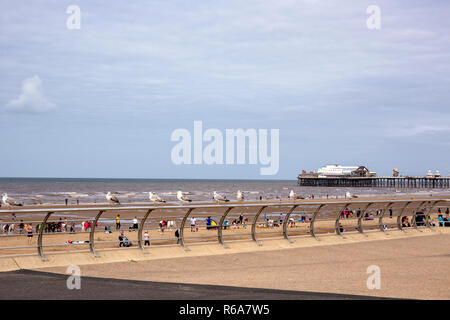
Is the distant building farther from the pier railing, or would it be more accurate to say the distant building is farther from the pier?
the pier railing

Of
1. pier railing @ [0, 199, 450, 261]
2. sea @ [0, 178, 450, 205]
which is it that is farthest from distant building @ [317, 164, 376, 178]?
pier railing @ [0, 199, 450, 261]

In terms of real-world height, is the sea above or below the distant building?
below

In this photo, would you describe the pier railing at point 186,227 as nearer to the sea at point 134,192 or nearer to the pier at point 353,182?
the sea at point 134,192

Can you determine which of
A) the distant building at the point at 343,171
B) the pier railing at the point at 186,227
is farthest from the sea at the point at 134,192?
the distant building at the point at 343,171

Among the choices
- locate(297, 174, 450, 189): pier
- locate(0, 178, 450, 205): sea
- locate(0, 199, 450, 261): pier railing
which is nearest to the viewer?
locate(0, 199, 450, 261): pier railing

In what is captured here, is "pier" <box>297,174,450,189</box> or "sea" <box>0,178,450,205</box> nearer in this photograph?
"sea" <box>0,178,450,205</box>

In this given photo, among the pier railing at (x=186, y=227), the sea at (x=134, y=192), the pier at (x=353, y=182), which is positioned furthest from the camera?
the pier at (x=353, y=182)

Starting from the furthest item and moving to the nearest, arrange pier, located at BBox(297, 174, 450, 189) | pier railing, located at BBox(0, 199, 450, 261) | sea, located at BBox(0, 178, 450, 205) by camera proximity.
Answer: pier, located at BBox(297, 174, 450, 189) → sea, located at BBox(0, 178, 450, 205) → pier railing, located at BBox(0, 199, 450, 261)

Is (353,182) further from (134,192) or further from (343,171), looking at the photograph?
(134,192)

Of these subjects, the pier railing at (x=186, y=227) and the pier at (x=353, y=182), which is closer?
the pier railing at (x=186, y=227)

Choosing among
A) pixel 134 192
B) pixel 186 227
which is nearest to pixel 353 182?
pixel 134 192

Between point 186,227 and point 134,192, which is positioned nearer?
point 186,227
